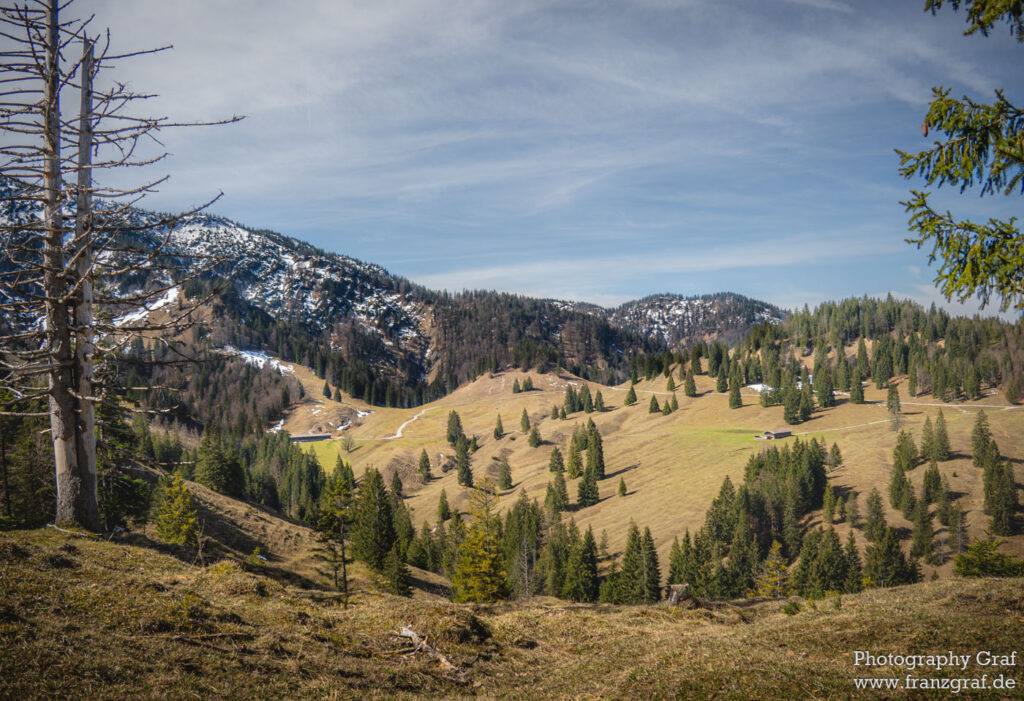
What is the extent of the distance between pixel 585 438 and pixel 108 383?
432 feet

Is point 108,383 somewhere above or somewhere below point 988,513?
above

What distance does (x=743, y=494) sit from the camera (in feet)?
299

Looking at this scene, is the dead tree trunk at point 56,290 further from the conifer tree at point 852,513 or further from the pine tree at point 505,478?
the pine tree at point 505,478

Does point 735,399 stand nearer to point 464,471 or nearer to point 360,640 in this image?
point 464,471

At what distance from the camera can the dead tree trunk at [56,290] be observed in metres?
11.8

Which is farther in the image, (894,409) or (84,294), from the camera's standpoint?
(894,409)

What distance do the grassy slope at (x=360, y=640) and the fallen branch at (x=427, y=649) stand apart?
0.25 metres

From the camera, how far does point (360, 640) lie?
38.2ft

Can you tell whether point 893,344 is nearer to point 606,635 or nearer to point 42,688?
point 606,635

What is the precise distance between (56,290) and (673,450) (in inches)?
5280

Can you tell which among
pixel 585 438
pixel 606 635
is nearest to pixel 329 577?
pixel 606 635

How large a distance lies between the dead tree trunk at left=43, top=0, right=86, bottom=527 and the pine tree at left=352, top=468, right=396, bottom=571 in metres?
44.3

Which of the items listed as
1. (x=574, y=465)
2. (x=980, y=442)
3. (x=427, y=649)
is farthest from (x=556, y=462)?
(x=427, y=649)

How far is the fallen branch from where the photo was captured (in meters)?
11.1
